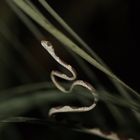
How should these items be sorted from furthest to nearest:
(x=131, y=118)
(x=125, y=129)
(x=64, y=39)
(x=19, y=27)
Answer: (x=19, y=27) < (x=131, y=118) < (x=125, y=129) < (x=64, y=39)

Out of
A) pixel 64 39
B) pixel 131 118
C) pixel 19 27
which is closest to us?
pixel 64 39

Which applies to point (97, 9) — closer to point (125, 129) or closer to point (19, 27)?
point (19, 27)

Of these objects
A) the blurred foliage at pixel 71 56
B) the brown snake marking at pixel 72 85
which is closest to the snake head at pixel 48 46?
the brown snake marking at pixel 72 85

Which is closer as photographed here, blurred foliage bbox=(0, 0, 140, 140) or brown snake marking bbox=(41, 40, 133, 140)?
brown snake marking bbox=(41, 40, 133, 140)

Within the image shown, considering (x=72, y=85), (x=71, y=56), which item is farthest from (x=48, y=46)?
(x=71, y=56)

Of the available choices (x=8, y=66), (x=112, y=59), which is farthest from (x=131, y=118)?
(x=112, y=59)

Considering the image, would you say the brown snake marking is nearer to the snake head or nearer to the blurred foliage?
the snake head

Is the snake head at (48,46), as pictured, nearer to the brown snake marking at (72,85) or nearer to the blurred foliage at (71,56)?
the brown snake marking at (72,85)

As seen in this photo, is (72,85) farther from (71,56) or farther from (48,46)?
(71,56)

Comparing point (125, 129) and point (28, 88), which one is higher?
point (28, 88)

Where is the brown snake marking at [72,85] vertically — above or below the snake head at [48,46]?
below

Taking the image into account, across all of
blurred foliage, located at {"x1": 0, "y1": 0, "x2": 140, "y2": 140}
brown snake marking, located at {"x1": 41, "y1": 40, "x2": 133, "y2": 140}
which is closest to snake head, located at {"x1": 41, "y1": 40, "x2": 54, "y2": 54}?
brown snake marking, located at {"x1": 41, "y1": 40, "x2": 133, "y2": 140}
